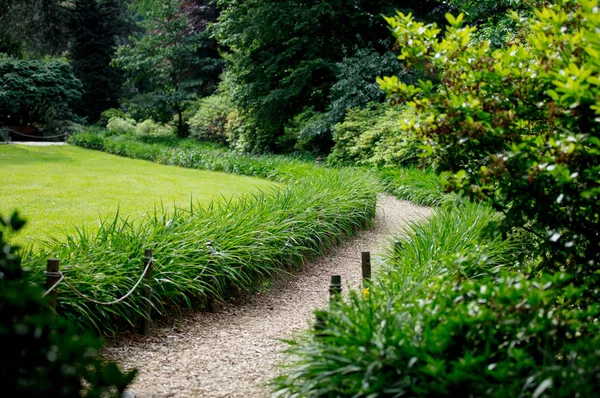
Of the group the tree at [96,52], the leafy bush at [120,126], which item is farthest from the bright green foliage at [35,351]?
the tree at [96,52]

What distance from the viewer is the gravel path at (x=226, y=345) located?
11.5ft

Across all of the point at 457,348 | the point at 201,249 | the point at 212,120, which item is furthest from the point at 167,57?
the point at 457,348

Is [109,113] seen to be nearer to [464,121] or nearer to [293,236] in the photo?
[293,236]

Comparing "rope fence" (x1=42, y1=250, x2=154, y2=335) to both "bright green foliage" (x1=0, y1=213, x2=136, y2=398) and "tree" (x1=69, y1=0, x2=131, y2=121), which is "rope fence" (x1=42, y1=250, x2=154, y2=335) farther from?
"tree" (x1=69, y1=0, x2=131, y2=121)

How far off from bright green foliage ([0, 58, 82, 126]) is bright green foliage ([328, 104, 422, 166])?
45.2 feet

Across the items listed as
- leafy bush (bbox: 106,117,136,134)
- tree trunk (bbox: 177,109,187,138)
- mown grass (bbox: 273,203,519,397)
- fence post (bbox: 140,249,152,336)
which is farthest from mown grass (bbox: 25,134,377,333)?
leafy bush (bbox: 106,117,136,134)

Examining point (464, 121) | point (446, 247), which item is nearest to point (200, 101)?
point (446, 247)

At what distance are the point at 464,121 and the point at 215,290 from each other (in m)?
2.69

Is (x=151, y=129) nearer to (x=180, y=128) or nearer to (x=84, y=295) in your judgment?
(x=180, y=128)

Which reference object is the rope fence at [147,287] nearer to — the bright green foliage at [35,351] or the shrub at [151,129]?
the bright green foliage at [35,351]

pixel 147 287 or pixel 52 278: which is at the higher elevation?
pixel 52 278

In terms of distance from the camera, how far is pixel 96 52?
28.1 meters

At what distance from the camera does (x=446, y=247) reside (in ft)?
16.2

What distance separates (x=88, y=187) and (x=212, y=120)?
974 centimetres
